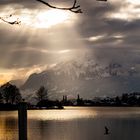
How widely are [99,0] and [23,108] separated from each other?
2.50 metres

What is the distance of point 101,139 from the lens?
85062mm

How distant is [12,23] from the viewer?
779 centimetres

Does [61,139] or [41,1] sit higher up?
[41,1]

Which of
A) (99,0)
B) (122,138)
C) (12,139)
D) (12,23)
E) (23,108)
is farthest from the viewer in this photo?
(122,138)

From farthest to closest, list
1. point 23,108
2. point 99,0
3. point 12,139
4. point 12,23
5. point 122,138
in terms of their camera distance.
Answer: point 122,138 < point 12,139 < point 23,108 < point 12,23 < point 99,0

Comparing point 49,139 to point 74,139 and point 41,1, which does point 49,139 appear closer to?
point 74,139

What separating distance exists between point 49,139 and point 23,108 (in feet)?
261

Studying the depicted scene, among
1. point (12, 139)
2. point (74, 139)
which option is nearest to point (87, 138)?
point (74, 139)

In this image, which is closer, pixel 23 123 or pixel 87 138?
pixel 23 123

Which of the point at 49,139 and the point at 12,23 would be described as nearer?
the point at 12,23

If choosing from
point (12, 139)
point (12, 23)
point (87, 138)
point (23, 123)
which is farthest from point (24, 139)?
point (87, 138)

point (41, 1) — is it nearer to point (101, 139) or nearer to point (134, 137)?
point (101, 139)

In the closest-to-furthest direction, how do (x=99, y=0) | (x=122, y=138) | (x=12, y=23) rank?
(x=99, y=0), (x=12, y=23), (x=122, y=138)

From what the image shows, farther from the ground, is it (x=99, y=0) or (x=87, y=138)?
(x=99, y=0)
